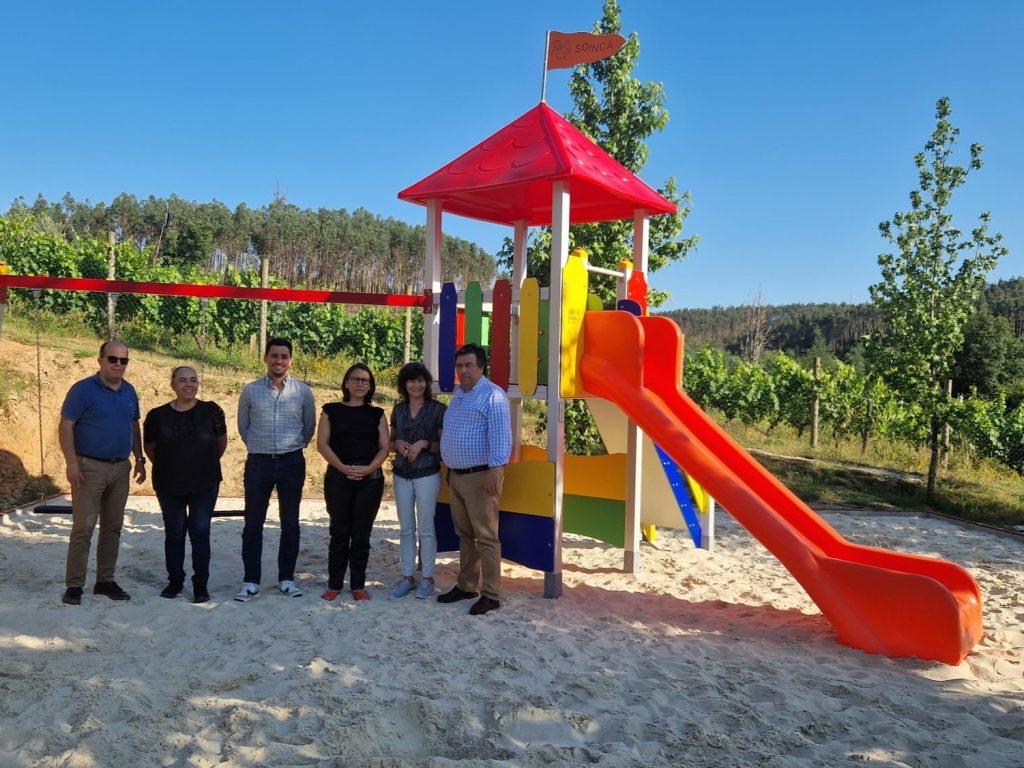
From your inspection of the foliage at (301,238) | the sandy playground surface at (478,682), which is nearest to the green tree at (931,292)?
the sandy playground surface at (478,682)

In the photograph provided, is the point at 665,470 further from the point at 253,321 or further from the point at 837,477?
the point at 253,321

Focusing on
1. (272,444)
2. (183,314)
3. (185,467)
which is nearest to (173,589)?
(185,467)

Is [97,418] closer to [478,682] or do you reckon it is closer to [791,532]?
[478,682]

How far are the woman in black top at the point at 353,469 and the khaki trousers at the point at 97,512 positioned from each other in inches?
49.2

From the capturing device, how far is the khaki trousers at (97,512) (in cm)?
454

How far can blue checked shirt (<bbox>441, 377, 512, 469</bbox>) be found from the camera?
4680 mm

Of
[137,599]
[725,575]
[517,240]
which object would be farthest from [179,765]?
[517,240]

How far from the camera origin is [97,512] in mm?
4629

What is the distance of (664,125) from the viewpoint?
984 centimetres

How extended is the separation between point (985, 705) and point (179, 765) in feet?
11.3

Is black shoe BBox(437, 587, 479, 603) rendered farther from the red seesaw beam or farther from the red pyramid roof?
the red pyramid roof

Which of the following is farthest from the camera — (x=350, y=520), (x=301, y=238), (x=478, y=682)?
(x=301, y=238)

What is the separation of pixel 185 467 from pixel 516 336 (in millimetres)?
2389

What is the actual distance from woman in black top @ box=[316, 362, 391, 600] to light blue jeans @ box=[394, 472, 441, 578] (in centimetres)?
18
